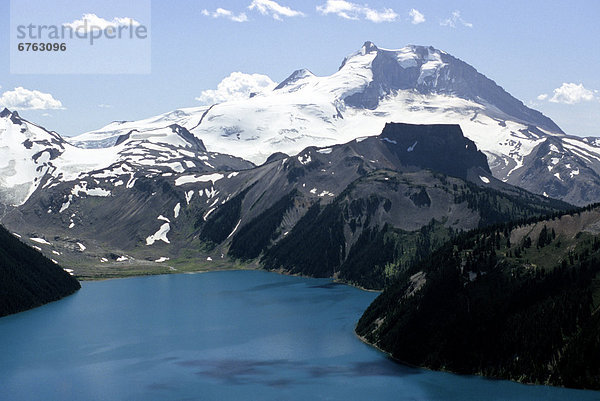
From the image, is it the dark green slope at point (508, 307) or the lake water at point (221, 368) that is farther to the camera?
the lake water at point (221, 368)

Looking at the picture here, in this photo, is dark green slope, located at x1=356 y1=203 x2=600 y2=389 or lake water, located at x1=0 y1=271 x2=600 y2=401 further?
lake water, located at x1=0 y1=271 x2=600 y2=401

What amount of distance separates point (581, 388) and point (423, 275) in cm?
5419

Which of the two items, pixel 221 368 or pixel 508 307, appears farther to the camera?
pixel 221 368

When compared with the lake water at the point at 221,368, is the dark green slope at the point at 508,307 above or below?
above

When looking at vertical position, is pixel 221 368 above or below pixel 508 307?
below

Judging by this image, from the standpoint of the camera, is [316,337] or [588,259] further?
[316,337]

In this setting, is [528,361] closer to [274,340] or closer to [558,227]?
[558,227]

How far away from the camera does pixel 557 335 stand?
416 ft

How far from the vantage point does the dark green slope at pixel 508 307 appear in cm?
12600

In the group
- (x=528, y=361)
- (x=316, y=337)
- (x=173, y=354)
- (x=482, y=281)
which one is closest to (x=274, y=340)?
(x=316, y=337)

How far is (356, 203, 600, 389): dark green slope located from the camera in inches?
4961

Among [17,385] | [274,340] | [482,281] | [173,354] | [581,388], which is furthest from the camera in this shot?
[274,340]

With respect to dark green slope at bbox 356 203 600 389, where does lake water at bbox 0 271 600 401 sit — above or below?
below

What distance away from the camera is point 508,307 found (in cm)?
14012
